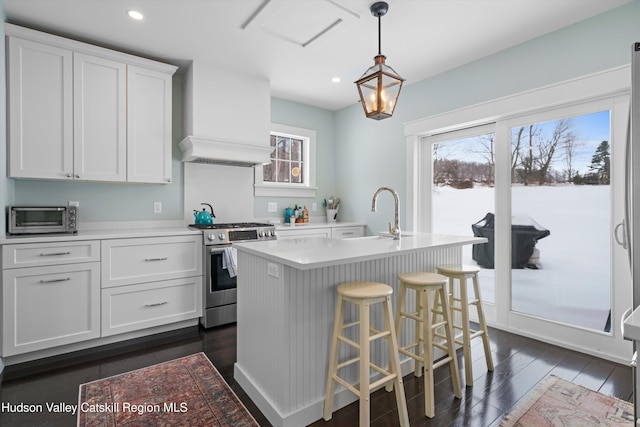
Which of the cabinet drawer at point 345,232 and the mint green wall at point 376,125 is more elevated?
the mint green wall at point 376,125

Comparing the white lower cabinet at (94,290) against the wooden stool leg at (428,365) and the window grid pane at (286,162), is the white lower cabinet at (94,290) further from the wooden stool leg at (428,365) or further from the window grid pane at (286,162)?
the wooden stool leg at (428,365)

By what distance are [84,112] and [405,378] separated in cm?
337

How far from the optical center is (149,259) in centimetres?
288

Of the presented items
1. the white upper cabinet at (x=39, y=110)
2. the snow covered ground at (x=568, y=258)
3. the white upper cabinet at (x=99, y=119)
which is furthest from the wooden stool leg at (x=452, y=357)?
the white upper cabinet at (x=39, y=110)

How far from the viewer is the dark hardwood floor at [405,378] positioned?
1.80 m

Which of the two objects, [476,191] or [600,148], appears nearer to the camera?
[600,148]

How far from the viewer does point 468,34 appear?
277cm

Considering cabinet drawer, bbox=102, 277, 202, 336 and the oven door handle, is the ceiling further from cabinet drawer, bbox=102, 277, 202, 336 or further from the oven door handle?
cabinet drawer, bbox=102, 277, 202, 336

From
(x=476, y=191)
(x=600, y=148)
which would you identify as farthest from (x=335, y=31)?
(x=600, y=148)

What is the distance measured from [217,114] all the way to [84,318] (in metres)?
2.22

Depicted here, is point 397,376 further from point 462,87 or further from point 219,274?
point 462,87

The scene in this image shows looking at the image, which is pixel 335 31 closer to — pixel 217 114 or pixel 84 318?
pixel 217 114

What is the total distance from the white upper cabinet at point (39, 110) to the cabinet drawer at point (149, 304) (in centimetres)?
115

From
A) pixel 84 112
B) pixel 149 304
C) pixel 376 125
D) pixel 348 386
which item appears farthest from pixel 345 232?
pixel 84 112
